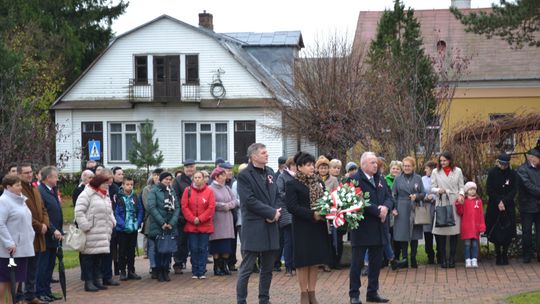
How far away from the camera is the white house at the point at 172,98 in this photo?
4916cm

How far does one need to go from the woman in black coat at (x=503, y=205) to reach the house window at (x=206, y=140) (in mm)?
32306

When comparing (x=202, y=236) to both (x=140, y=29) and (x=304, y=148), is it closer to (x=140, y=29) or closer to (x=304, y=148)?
(x=304, y=148)

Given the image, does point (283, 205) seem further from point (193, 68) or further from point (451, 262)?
point (193, 68)

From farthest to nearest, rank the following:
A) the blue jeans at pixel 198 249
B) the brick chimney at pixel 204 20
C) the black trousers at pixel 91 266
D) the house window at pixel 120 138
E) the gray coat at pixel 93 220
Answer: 1. the brick chimney at pixel 204 20
2. the house window at pixel 120 138
3. the blue jeans at pixel 198 249
4. the black trousers at pixel 91 266
5. the gray coat at pixel 93 220

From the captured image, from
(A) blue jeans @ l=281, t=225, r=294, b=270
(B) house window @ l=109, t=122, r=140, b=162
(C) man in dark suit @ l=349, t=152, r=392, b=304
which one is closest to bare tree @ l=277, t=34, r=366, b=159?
(B) house window @ l=109, t=122, r=140, b=162

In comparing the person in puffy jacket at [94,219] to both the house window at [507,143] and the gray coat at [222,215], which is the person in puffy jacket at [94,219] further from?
the house window at [507,143]

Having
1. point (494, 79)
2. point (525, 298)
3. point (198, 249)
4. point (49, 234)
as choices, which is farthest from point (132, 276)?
point (494, 79)

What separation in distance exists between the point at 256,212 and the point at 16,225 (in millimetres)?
3124

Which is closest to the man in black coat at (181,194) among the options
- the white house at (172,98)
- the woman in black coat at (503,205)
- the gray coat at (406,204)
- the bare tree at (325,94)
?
the gray coat at (406,204)

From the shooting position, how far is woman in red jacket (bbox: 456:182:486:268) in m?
17.7

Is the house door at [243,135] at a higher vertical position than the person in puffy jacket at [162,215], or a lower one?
higher

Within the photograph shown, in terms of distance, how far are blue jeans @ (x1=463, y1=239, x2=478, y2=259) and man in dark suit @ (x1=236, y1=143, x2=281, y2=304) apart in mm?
5709

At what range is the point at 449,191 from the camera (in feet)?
58.1

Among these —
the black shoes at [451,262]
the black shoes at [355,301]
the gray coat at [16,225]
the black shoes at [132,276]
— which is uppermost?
the gray coat at [16,225]
